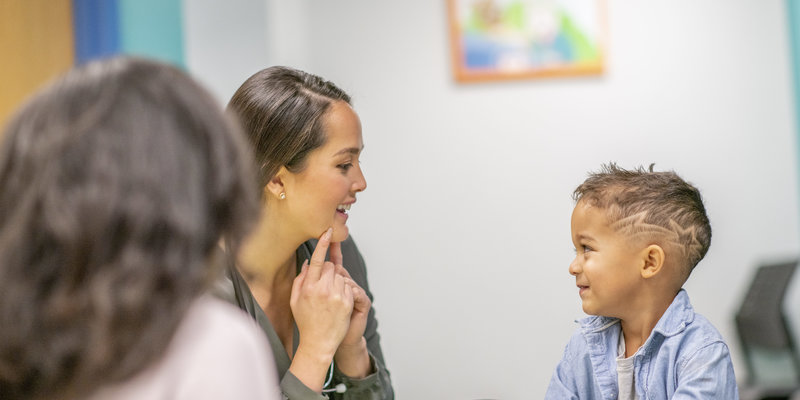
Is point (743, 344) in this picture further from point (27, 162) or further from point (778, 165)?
point (27, 162)

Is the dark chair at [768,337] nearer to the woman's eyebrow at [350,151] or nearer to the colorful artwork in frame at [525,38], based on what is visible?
the colorful artwork in frame at [525,38]

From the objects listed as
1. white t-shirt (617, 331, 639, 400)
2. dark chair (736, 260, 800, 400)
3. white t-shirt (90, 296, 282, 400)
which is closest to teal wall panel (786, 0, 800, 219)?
dark chair (736, 260, 800, 400)

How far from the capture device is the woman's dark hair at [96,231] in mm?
543

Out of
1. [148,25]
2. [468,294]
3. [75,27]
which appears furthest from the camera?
[468,294]

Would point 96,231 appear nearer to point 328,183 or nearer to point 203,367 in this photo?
point 203,367

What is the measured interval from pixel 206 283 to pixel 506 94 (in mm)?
2900

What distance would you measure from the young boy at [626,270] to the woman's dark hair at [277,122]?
530mm

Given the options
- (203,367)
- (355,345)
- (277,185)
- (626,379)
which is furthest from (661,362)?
(203,367)

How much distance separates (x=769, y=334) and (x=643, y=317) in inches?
68.8

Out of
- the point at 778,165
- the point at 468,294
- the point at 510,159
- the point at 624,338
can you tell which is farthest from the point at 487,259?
the point at 624,338

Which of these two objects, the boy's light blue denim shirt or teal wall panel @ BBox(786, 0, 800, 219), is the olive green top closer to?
the boy's light blue denim shirt

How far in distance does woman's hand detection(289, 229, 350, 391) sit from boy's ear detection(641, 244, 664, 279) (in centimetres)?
53

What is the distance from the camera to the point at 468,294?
3322mm

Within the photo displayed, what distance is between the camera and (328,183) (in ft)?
4.84
